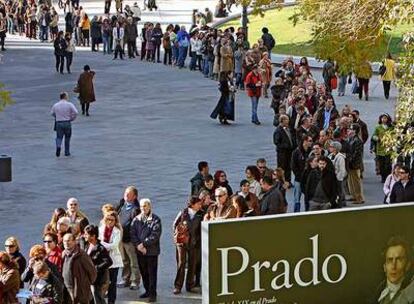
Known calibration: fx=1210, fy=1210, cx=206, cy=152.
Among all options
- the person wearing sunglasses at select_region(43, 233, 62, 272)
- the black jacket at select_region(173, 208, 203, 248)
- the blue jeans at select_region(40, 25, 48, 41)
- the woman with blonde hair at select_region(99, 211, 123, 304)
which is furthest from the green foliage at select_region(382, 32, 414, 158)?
the blue jeans at select_region(40, 25, 48, 41)

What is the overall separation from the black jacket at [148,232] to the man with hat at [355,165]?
22.7 ft

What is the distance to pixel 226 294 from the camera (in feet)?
32.2

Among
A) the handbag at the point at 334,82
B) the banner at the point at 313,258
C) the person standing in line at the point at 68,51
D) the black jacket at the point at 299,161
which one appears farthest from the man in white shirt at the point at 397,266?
the person standing in line at the point at 68,51

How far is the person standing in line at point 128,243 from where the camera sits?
15844mm

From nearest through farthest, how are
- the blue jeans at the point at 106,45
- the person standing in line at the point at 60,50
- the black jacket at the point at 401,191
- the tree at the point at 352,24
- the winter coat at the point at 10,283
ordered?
the winter coat at the point at 10,283, the tree at the point at 352,24, the black jacket at the point at 401,191, the person standing in line at the point at 60,50, the blue jeans at the point at 106,45

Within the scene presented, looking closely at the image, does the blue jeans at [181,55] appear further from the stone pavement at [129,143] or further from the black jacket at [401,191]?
the black jacket at [401,191]

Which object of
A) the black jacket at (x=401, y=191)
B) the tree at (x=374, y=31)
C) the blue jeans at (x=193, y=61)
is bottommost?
the black jacket at (x=401, y=191)

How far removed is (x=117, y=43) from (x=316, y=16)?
2425cm

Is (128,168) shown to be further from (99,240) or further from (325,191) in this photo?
(99,240)

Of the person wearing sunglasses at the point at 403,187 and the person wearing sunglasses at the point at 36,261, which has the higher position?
the person wearing sunglasses at the point at 403,187

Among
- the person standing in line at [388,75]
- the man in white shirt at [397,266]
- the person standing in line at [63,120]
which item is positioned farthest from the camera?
the person standing in line at [388,75]

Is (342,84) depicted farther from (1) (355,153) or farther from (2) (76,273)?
(2) (76,273)

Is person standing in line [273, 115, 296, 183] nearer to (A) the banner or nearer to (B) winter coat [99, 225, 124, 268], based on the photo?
(B) winter coat [99, 225, 124, 268]

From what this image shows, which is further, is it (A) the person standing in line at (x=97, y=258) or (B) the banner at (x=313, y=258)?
(A) the person standing in line at (x=97, y=258)
